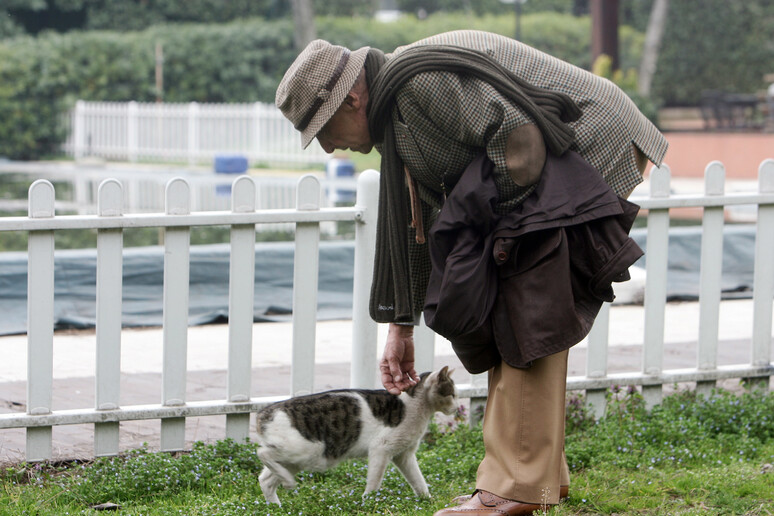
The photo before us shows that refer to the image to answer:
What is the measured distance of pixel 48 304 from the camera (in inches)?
149

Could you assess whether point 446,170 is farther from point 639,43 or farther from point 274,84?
point 639,43

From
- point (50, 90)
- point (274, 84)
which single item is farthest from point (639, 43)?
point (50, 90)

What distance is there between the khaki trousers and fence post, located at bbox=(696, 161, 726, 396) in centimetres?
191

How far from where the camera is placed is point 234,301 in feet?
13.2

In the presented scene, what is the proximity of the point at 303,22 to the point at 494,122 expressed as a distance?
1047 inches

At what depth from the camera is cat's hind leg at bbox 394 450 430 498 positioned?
11.5 ft

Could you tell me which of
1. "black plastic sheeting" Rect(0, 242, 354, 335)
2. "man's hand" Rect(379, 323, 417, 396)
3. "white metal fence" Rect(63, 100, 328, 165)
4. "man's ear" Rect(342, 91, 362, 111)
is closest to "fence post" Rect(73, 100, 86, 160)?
"white metal fence" Rect(63, 100, 328, 165)

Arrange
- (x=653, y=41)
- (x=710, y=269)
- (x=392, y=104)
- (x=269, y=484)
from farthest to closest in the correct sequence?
(x=653, y=41) < (x=710, y=269) < (x=269, y=484) < (x=392, y=104)

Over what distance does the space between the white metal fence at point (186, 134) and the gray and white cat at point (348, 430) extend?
1849cm

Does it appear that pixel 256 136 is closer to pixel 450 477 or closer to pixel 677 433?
pixel 677 433

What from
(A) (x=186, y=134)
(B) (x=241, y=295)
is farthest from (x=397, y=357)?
(A) (x=186, y=134)

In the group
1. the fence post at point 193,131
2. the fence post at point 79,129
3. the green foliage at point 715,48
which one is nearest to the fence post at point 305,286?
the fence post at point 193,131

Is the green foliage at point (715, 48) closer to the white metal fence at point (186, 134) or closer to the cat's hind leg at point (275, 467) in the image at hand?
the white metal fence at point (186, 134)

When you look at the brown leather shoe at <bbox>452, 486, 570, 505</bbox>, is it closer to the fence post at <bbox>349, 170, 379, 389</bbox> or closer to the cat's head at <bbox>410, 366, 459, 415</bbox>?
the cat's head at <bbox>410, 366, 459, 415</bbox>
